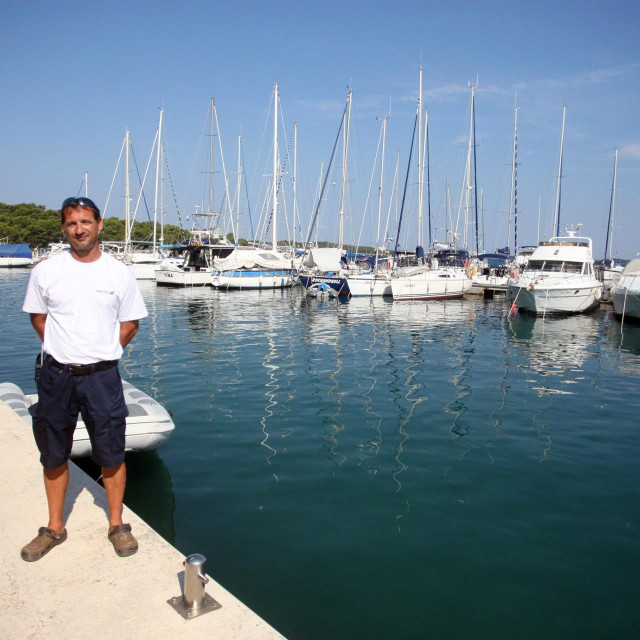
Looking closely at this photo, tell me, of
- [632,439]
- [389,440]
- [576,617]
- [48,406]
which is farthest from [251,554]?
[632,439]

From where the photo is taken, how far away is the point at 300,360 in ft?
46.4

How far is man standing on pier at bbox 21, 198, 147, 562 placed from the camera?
145 inches

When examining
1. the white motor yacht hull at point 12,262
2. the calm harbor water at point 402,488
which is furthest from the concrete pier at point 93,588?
the white motor yacht hull at point 12,262

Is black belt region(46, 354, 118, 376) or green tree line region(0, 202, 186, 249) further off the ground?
green tree line region(0, 202, 186, 249)

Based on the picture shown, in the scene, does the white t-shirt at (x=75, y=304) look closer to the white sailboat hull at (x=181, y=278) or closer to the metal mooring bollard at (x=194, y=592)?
the metal mooring bollard at (x=194, y=592)

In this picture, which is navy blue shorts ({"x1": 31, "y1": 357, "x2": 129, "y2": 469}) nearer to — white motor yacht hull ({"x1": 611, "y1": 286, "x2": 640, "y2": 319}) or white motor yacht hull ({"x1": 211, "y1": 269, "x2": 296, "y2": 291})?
white motor yacht hull ({"x1": 611, "y1": 286, "x2": 640, "y2": 319})

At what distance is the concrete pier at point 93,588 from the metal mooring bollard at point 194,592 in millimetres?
39

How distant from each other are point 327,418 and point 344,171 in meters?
32.2

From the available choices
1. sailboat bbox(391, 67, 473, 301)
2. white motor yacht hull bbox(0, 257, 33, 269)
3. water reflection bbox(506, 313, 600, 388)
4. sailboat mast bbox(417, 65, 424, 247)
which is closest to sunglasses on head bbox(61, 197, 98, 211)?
water reflection bbox(506, 313, 600, 388)

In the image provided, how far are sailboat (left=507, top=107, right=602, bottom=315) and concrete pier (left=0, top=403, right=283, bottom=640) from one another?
24.7 meters

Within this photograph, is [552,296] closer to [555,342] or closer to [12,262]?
[555,342]

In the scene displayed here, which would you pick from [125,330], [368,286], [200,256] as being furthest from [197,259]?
[125,330]

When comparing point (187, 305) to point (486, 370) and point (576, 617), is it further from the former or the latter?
point (576, 617)

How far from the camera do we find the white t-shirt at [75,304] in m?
3.67
